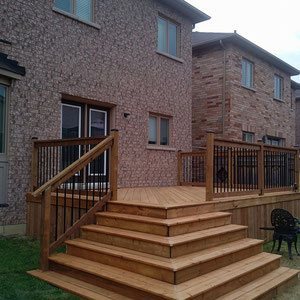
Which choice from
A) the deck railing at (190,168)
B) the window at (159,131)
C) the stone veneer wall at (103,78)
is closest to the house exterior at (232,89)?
the deck railing at (190,168)

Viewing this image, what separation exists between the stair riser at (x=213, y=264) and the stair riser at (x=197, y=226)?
593mm

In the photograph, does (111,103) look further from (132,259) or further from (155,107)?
(132,259)

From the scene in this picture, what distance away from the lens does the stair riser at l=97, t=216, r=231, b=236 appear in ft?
16.1

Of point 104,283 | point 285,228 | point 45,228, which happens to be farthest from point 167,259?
point 285,228

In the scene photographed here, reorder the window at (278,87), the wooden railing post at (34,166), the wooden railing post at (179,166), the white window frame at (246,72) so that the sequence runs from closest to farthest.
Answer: the wooden railing post at (34,166), the wooden railing post at (179,166), the white window frame at (246,72), the window at (278,87)

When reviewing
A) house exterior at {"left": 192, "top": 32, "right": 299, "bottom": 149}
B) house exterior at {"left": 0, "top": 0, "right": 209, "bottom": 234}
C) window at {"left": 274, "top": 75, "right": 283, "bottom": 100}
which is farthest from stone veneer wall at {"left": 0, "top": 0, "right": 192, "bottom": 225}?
window at {"left": 274, "top": 75, "right": 283, "bottom": 100}

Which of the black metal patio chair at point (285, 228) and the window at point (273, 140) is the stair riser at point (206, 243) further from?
the window at point (273, 140)

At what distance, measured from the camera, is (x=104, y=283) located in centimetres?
445

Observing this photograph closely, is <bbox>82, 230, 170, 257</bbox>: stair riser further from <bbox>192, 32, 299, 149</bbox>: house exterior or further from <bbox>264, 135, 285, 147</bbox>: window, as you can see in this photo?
<bbox>264, 135, 285, 147</bbox>: window

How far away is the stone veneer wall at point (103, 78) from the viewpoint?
24.1ft

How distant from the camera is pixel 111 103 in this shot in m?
9.30

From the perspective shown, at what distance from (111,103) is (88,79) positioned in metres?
0.90

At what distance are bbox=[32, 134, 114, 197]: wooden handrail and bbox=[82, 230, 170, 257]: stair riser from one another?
96 centimetres

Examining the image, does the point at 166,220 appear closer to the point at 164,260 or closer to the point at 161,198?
the point at 164,260
